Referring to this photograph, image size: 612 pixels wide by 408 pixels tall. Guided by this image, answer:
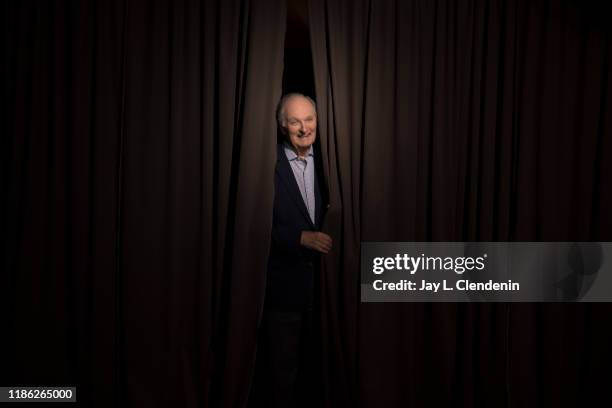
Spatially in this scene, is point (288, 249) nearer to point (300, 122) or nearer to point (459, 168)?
point (300, 122)

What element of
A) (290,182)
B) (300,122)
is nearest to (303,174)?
(290,182)

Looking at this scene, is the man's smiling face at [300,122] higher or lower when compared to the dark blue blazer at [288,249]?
higher

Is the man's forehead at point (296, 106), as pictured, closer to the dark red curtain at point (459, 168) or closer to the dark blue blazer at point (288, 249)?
the dark red curtain at point (459, 168)

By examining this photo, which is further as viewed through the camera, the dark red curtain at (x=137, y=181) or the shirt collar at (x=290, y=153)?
the shirt collar at (x=290, y=153)

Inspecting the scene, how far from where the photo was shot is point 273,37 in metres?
2.34

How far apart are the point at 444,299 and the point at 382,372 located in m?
0.43

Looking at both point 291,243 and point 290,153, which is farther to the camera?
point 290,153

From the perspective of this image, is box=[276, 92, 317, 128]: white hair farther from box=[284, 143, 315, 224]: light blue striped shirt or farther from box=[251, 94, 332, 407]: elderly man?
box=[284, 143, 315, 224]: light blue striped shirt

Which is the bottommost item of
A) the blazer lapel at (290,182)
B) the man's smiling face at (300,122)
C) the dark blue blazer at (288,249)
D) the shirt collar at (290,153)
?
the dark blue blazer at (288,249)

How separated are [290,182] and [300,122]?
27 cm

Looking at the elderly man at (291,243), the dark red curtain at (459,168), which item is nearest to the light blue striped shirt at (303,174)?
the elderly man at (291,243)

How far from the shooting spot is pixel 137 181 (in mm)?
2340

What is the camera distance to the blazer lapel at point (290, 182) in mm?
2387

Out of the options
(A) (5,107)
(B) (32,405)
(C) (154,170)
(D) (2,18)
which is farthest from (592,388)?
(D) (2,18)
